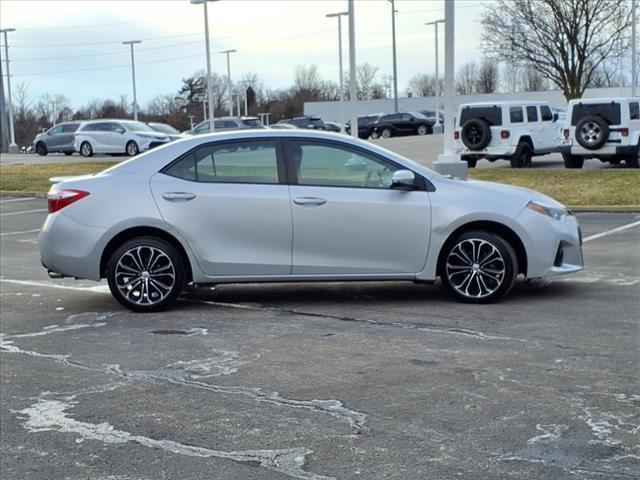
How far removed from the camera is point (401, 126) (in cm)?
5862

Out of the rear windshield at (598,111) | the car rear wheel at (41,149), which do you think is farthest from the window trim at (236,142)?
the car rear wheel at (41,149)

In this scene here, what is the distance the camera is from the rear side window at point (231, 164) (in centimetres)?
816

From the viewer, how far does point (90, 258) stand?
810 cm

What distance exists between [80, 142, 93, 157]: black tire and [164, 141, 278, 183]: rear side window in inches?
1259

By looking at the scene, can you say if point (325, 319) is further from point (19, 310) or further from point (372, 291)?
point (19, 310)

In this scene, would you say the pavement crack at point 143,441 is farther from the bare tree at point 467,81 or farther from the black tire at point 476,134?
the bare tree at point 467,81

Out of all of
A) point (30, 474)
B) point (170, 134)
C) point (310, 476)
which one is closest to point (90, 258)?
point (30, 474)

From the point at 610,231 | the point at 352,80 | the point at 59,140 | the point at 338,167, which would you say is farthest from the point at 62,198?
the point at 59,140

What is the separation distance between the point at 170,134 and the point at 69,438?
35.1 meters

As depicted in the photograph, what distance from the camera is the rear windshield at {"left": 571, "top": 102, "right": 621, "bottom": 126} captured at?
71.6 feet

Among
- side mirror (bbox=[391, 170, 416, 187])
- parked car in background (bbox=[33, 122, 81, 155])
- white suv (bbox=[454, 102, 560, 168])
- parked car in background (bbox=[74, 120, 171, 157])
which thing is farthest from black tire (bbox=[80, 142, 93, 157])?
side mirror (bbox=[391, 170, 416, 187])

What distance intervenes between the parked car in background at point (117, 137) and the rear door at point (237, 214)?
96.8ft

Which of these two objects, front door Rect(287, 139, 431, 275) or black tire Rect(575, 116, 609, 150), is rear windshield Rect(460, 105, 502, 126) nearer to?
black tire Rect(575, 116, 609, 150)

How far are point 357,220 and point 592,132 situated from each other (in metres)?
15.4
